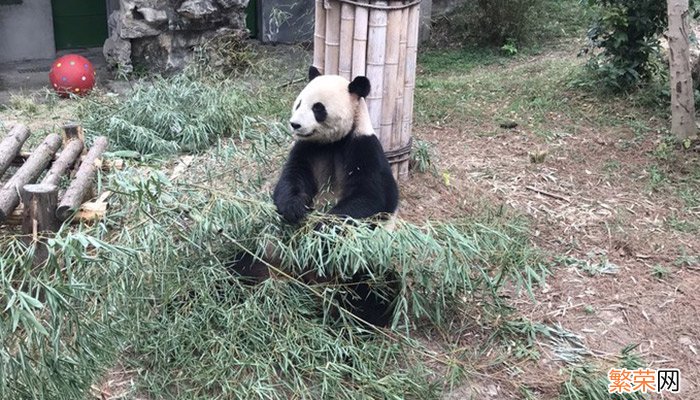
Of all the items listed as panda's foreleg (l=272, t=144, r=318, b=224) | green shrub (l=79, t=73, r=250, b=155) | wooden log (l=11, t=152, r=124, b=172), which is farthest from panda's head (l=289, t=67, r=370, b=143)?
green shrub (l=79, t=73, r=250, b=155)

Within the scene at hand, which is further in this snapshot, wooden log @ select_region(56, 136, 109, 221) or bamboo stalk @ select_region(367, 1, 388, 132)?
bamboo stalk @ select_region(367, 1, 388, 132)

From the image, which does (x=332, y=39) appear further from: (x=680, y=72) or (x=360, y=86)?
(x=680, y=72)

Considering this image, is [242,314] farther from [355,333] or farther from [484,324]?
[484,324]

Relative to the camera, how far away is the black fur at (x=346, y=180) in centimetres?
347

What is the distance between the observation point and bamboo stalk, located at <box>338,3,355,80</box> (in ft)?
14.3

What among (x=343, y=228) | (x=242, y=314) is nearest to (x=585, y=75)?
(x=343, y=228)

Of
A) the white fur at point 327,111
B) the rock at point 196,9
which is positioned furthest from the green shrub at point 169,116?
the white fur at point 327,111

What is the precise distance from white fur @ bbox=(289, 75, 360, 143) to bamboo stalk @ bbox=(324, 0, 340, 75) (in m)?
0.76

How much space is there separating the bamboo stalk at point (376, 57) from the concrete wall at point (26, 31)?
5950mm

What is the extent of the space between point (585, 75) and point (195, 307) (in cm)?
472

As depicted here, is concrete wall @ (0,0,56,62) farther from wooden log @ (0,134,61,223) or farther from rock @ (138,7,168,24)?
wooden log @ (0,134,61,223)

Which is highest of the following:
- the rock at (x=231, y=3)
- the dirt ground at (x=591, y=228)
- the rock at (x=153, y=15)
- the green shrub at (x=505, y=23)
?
the rock at (x=231, y=3)

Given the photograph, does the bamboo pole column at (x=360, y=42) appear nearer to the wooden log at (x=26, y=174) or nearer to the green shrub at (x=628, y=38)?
the wooden log at (x=26, y=174)

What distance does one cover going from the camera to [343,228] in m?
3.23
